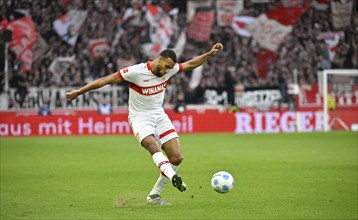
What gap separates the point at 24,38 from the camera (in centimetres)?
3509

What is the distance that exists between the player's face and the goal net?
2386 centimetres

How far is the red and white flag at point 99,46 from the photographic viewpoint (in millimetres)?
35938

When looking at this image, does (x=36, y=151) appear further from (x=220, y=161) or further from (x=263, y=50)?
(x=263, y=50)

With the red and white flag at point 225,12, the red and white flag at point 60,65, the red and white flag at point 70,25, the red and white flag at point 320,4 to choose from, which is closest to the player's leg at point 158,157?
the red and white flag at point 60,65

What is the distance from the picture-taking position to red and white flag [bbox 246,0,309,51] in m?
39.3

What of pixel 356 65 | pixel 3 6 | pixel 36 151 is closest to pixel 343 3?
pixel 356 65

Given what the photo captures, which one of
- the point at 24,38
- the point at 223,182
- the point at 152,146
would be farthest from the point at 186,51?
the point at 223,182

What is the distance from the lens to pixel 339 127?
3491cm

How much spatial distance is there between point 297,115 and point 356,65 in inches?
250

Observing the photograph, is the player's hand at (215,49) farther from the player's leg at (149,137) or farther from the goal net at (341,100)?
the goal net at (341,100)

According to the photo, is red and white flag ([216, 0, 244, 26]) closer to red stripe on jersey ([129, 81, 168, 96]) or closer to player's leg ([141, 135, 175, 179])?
red stripe on jersey ([129, 81, 168, 96])

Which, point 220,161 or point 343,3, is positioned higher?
point 343,3

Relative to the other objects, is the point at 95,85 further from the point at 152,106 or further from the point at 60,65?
the point at 60,65

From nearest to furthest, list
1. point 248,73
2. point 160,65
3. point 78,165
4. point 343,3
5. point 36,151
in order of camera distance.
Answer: point 160,65, point 78,165, point 36,151, point 248,73, point 343,3
